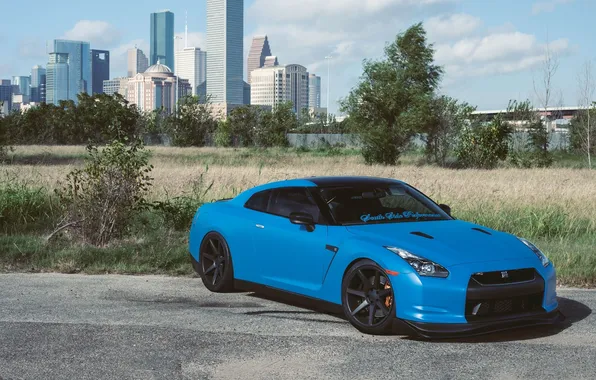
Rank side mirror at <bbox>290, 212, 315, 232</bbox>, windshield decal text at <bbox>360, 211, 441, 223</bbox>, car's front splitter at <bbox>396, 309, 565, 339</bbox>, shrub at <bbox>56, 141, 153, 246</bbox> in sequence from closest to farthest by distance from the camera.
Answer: car's front splitter at <bbox>396, 309, 565, 339</bbox>
side mirror at <bbox>290, 212, 315, 232</bbox>
windshield decal text at <bbox>360, 211, 441, 223</bbox>
shrub at <bbox>56, 141, 153, 246</bbox>

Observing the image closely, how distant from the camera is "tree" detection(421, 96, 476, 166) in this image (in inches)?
1916

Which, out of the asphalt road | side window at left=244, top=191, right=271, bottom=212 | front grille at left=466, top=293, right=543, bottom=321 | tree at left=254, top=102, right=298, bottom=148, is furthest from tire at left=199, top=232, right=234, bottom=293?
tree at left=254, top=102, right=298, bottom=148

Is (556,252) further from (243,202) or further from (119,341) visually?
(119,341)

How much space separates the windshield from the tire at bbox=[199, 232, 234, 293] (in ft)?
4.68

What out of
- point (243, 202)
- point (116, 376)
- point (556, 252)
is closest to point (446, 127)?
point (556, 252)

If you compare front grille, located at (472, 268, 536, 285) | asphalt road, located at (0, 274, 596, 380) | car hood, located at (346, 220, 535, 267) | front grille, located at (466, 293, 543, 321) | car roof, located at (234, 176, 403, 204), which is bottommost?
asphalt road, located at (0, 274, 596, 380)

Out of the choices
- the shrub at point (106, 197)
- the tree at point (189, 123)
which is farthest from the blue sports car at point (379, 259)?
the tree at point (189, 123)

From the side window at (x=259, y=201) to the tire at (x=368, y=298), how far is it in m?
1.70

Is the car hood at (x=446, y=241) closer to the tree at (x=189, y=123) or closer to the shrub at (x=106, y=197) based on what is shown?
the shrub at (x=106, y=197)

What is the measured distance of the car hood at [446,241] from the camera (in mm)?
6652

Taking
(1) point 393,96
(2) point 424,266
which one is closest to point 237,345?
(2) point 424,266

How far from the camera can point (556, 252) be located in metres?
11.2

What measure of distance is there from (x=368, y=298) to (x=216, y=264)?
2563 mm

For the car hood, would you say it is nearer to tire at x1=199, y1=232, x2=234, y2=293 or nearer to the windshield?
the windshield
